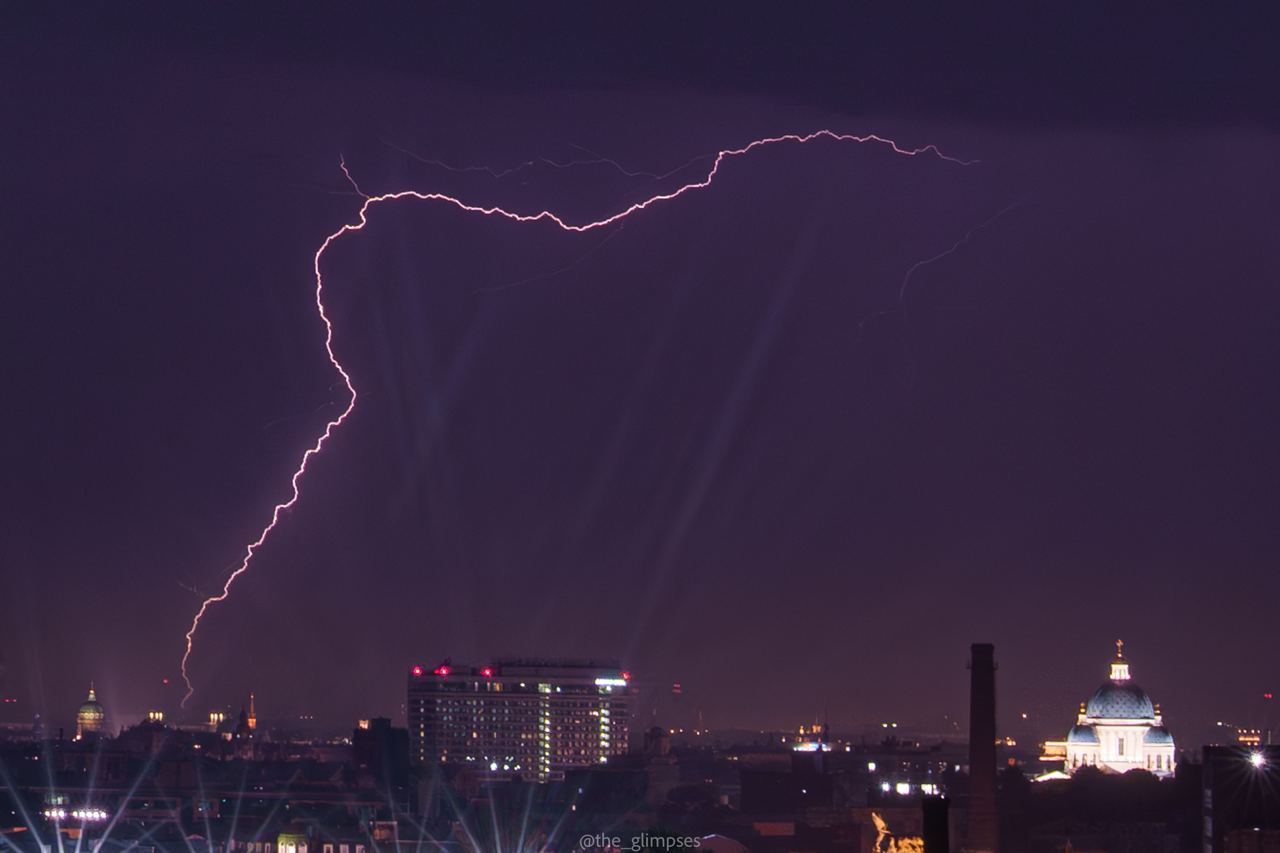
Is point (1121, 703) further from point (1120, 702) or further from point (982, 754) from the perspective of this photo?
point (982, 754)

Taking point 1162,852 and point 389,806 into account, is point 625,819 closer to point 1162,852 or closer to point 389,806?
point 389,806

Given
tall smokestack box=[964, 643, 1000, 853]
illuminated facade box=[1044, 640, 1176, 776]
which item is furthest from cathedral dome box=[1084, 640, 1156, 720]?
tall smokestack box=[964, 643, 1000, 853]

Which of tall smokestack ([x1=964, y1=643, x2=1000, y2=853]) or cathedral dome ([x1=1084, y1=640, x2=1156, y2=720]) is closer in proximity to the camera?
tall smokestack ([x1=964, y1=643, x2=1000, y2=853])

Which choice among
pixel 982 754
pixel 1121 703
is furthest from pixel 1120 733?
pixel 982 754

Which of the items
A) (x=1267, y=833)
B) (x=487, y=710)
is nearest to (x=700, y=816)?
(x=1267, y=833)

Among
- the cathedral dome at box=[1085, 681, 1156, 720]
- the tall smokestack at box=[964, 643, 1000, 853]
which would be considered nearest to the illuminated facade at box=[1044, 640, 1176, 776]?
the cathedral dome at box=[1085, 681, 1156, 720]

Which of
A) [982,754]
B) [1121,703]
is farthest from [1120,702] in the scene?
[982,754]

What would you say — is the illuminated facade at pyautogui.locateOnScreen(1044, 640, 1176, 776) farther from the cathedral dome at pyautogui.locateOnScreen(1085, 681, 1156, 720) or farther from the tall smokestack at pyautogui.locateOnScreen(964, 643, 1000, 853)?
the tall smokestack at pyautogui.locateOnScreen(964, 643, 1000, 853)

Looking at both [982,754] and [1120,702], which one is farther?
[1120,702]
